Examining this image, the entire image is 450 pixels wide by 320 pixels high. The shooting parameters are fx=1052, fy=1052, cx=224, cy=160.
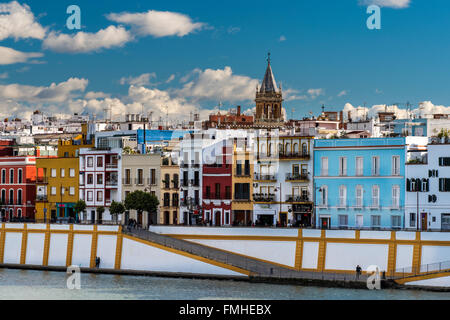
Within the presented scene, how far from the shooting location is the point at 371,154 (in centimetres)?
6184

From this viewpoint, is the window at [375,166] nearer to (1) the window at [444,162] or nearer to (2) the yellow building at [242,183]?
(1) the window at [444,162]

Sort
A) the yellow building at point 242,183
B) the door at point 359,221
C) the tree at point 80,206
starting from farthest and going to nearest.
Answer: the tree at point 80,206 → the yellow building at point 242,183 → the door at point 359,221

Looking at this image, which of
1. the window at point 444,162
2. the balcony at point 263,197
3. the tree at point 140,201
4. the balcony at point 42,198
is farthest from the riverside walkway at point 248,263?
the balcony at point 42,198

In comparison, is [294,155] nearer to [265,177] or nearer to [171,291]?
[265,177]

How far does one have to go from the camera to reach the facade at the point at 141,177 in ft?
230

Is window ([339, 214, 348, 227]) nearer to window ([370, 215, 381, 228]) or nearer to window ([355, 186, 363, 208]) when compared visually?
window ([355, 186, 363, 208])

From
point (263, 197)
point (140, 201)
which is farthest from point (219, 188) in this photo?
point (140, 201)

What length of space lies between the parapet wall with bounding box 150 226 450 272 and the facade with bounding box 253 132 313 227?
4499mm

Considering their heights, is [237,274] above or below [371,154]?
below

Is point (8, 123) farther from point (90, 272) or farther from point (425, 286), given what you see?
point (425, 286)

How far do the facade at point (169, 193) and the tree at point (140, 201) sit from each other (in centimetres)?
159
